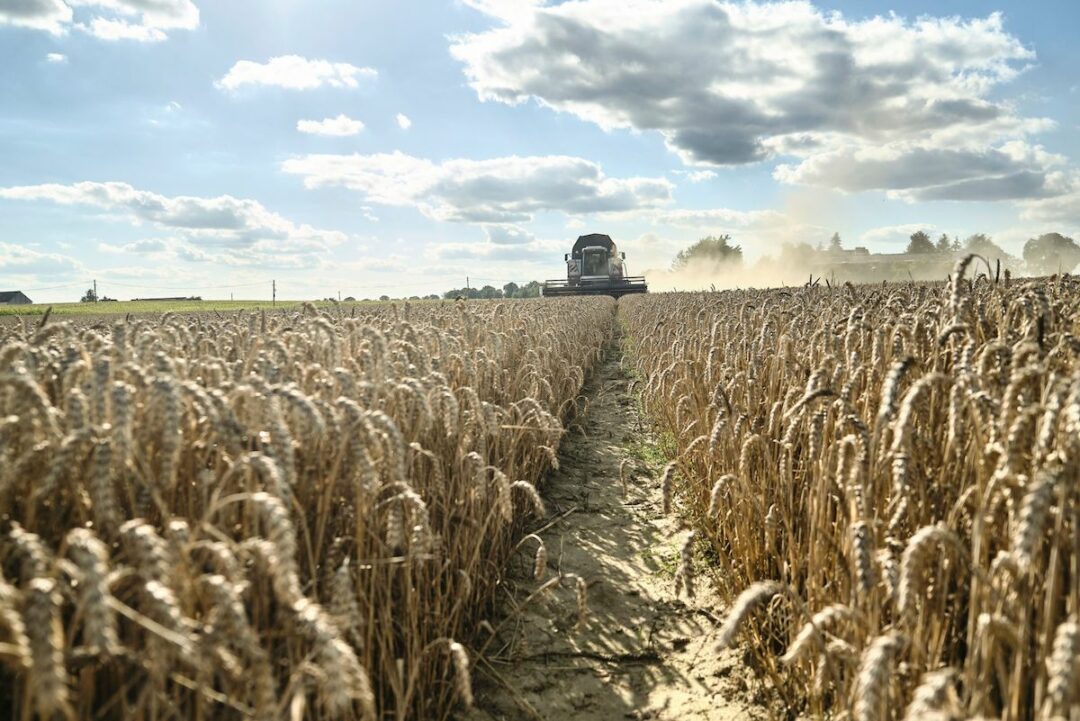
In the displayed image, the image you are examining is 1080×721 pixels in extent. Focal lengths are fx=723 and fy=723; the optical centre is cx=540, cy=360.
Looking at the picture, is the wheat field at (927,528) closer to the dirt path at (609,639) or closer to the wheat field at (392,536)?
the wheat field at (392,536)

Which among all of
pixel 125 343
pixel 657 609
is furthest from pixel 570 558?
pixel 125 343

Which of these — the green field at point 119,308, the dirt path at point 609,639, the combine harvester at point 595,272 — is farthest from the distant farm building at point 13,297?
the dirt path at point 609,639

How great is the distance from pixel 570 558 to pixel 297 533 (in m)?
3.01

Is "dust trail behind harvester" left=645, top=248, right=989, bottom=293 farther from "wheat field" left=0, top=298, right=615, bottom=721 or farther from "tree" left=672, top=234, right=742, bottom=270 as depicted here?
"wheat field" left=0, top=298, right=615, bottom=721

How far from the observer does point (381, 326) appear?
6.14 meters

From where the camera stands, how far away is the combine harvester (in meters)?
42.0

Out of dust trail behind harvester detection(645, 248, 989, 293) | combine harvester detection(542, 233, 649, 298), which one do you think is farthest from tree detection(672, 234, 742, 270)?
combine harvester detection(542, 233, 649, 298)

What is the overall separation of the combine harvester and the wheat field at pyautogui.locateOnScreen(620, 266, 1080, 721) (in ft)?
121

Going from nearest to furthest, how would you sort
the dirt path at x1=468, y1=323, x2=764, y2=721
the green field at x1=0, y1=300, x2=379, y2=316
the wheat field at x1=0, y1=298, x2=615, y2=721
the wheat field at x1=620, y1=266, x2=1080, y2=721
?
the wheat field at x1=0, y1=298, x2=615, y2=721
the wheat field at x1=620, y1=266, x2=1080, y2=721
the dirt path at x1=468, y1=323, x2=764, y2=721
the green field at x1=0, y1=300, x2=379, y2=316

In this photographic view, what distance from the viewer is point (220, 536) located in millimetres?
1648

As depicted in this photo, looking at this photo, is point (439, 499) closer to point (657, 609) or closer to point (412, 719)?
point (412, 719)

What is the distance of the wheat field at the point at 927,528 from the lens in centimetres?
178

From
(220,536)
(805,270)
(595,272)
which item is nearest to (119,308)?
(595,272)

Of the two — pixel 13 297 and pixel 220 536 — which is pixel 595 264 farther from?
pixel 13 297
